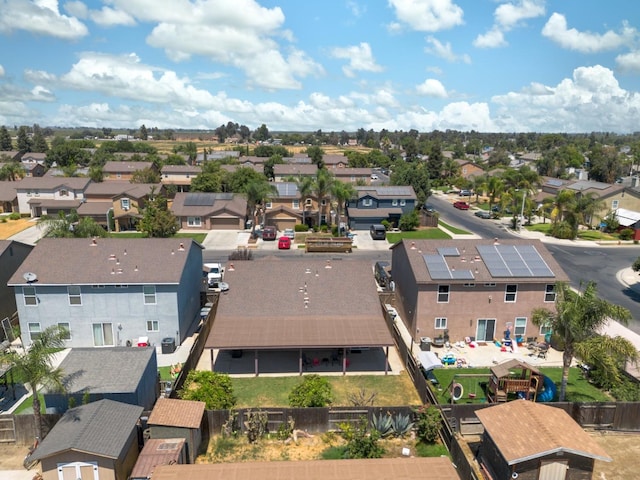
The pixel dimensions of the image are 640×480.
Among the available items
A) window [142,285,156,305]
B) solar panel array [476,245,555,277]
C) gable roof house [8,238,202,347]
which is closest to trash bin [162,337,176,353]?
gable roof house [8,238,202,347]

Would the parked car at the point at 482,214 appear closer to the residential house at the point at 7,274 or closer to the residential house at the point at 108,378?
the residential house at the point at 108,378

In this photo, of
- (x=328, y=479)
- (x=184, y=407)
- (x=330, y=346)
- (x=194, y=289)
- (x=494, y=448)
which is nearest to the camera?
(x=328, y=479)

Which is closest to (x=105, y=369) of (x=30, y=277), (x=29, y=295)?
(x=30, y=277)

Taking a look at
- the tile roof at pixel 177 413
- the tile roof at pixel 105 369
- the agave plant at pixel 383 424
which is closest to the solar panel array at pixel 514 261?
the agave plant at pixel 383 424

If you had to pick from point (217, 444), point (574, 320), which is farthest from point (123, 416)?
point (574, 320)

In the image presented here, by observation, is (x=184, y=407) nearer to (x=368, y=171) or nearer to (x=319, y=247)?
(x=319, y=247)

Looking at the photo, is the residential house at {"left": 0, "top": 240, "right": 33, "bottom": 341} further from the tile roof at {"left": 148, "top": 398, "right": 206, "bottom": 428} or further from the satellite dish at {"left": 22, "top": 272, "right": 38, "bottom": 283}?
the tile roof at {"left": 148, "top": 398, "right": 206, "bottom": 428}
